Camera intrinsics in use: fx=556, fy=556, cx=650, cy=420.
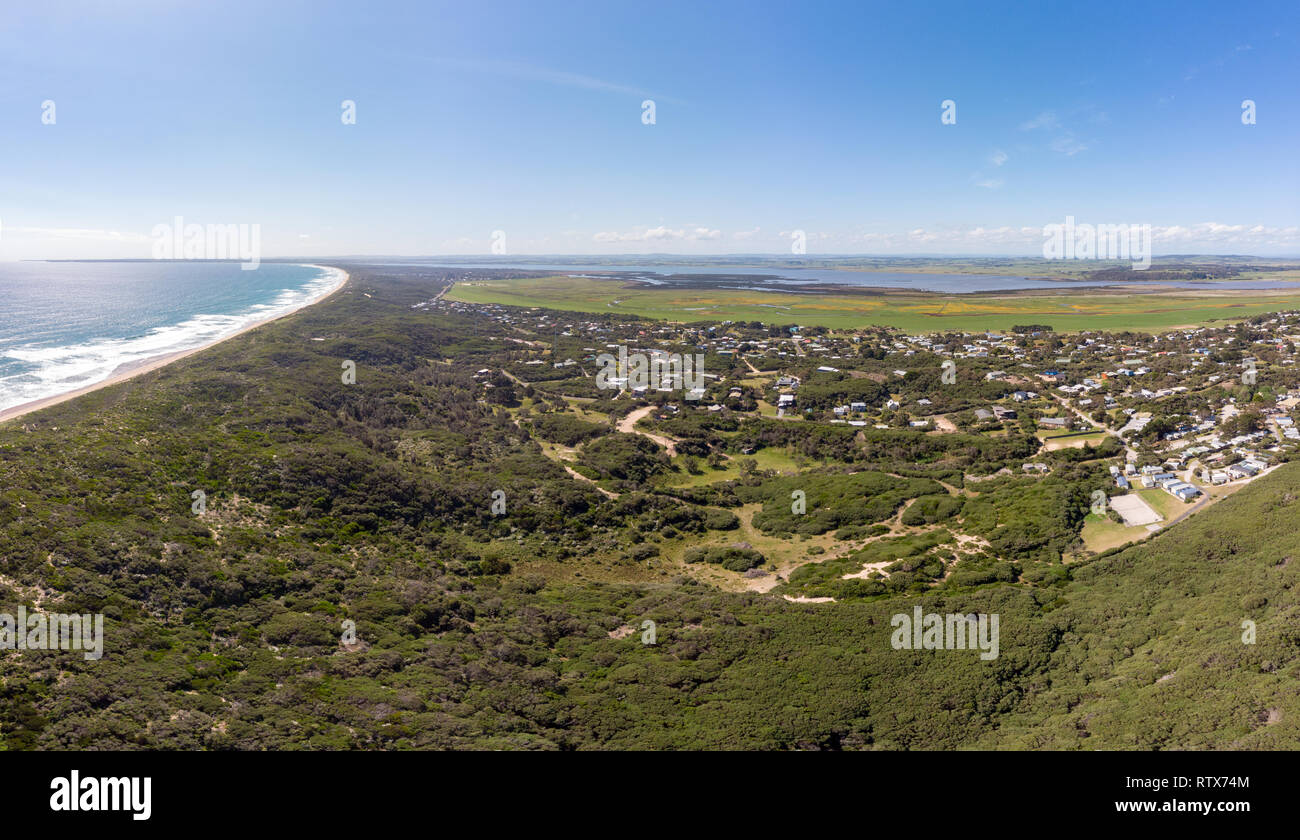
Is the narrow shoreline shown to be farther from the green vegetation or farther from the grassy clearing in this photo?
the grassy clearing

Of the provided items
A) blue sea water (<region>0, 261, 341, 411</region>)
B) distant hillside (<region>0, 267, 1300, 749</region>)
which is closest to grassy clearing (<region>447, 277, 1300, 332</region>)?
blue sea water (<region>0, 261, 341, 411</region>)

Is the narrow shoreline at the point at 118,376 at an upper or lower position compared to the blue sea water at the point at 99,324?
lower

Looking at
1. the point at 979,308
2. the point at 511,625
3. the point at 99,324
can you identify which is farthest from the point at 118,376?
the point at 979,308

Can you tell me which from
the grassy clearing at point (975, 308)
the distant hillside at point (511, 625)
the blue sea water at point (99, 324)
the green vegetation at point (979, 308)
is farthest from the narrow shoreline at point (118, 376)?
the grassy clearing at point (975, 308)

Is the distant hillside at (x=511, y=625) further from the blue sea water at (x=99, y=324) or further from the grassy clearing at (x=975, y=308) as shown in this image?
the grassy clearing at (x=975, y=308)

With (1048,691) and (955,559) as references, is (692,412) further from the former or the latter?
(1048,691)

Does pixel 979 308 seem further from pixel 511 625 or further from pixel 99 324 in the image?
pixel 99 324

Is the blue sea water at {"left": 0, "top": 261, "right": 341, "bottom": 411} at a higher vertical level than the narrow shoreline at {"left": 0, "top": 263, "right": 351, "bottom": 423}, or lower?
higher
